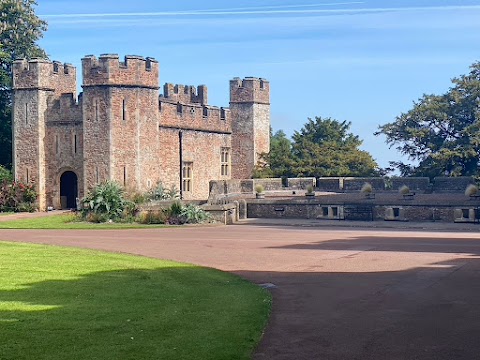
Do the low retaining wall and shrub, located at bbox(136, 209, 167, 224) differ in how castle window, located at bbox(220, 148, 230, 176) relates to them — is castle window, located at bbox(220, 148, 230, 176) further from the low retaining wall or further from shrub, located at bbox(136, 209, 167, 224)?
shrub, located at bbox(136, 209, 167, 224)

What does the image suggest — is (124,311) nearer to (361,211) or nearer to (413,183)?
(361,211)

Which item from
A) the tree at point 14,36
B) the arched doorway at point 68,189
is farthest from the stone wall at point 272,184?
the tree at point 14,36

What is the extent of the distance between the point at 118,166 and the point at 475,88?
69.2ft

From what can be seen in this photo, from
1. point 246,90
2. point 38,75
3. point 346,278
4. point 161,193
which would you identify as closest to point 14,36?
point 38,75

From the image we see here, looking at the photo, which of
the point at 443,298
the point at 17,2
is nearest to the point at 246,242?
the point at 443,298

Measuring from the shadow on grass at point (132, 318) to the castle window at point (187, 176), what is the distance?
30297 mm

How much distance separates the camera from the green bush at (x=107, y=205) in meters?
34.8

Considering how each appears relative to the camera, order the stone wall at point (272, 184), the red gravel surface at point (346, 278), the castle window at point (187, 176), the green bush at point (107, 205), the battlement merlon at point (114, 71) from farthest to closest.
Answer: the castle window at point (187, 176)
the stone wall at point (272, 184)
the battlement merlon at point (114, 71)
the green bush at point (107, 205)
the red gravel surface at point (346, 278)

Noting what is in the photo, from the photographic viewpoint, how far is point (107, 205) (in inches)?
1369

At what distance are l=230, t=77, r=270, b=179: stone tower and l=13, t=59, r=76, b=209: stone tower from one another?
12737mm

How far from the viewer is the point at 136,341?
31.9ft

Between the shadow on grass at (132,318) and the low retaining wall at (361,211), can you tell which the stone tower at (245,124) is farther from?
the shadow on grass at (132,318)

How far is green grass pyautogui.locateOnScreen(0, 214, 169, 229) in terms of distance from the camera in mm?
31562

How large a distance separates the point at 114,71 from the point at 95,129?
316 centimetres
